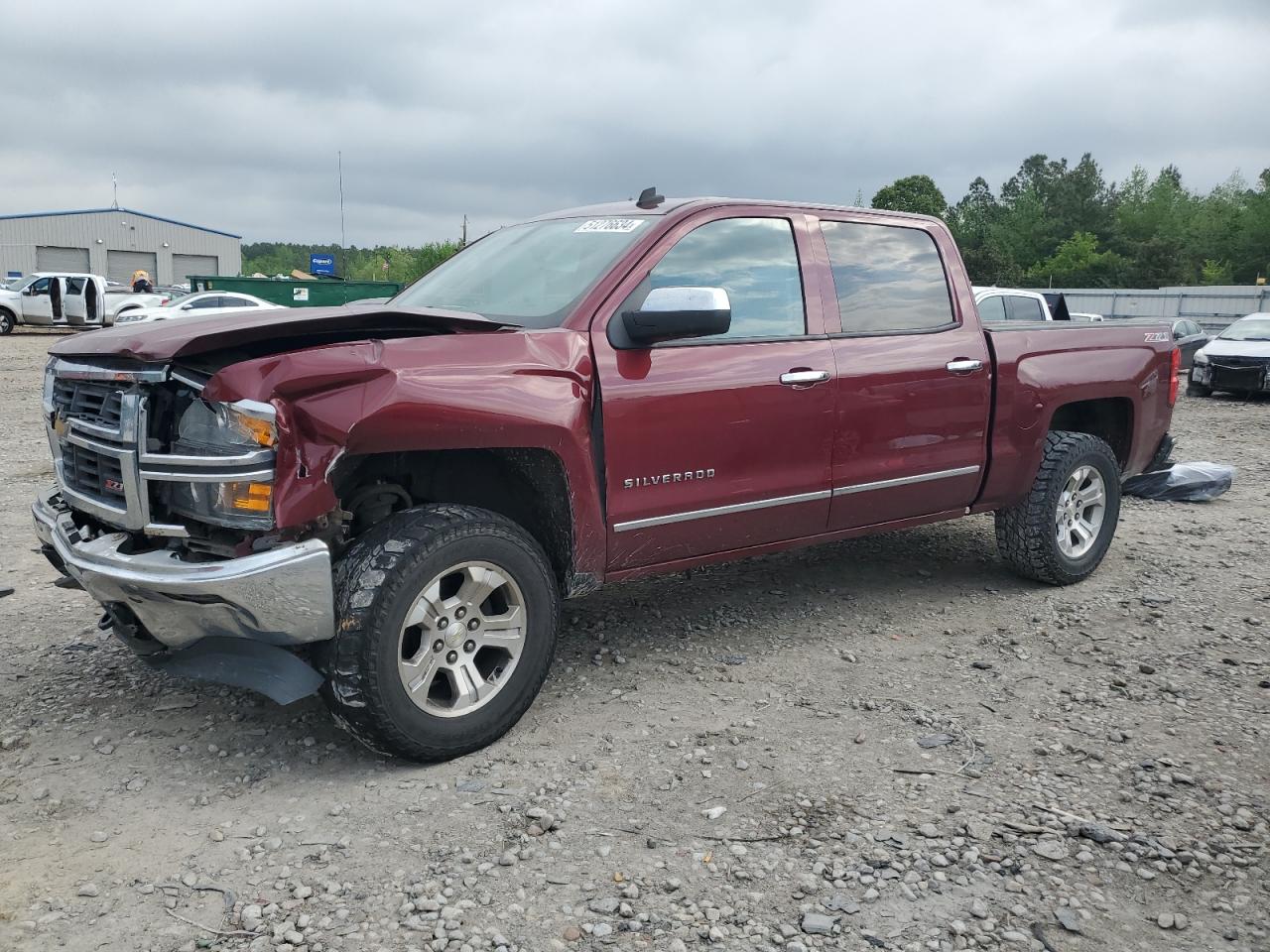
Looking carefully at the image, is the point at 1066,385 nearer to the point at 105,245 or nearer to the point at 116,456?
the point at 116,456

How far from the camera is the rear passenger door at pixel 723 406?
3816 millimetres

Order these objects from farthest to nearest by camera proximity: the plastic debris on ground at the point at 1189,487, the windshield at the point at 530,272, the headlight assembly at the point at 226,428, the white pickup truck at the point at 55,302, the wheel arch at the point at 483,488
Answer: the white pickup truck at the point at 55,302 → the plastic debris on ground at the point at 1189,487 → the windshield at the point at 530,272 → the wheel arch at the point at 483,488 → the headlight assembly at the point at 226,428

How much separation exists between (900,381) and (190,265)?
65939 millimetres

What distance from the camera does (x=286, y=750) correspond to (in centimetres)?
356

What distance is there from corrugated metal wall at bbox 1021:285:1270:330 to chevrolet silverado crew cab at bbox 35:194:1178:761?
93.0ft

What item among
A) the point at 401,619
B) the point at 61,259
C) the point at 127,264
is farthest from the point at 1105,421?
the point at 61,259

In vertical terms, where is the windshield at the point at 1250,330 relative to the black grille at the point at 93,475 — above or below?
above

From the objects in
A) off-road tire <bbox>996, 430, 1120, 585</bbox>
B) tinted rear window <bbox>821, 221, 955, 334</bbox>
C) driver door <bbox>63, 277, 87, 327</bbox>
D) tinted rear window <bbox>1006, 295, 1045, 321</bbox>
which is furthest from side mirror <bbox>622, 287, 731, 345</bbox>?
driver door <bbox>63, 277, 87, 327</bbox>

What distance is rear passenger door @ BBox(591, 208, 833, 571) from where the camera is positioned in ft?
12.5

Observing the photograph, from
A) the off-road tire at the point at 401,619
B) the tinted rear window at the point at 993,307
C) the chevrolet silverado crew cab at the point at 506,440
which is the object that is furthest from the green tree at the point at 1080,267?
the off-road tire at the point at 401,619

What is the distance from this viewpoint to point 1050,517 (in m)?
5.41

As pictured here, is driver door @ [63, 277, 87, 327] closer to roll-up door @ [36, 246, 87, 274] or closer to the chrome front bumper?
the chrome front bumper

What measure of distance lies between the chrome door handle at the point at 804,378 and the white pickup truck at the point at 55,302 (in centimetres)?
2814

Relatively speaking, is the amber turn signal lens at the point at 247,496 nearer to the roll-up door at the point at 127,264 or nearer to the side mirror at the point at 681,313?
the side mirror at the point at 681,313
